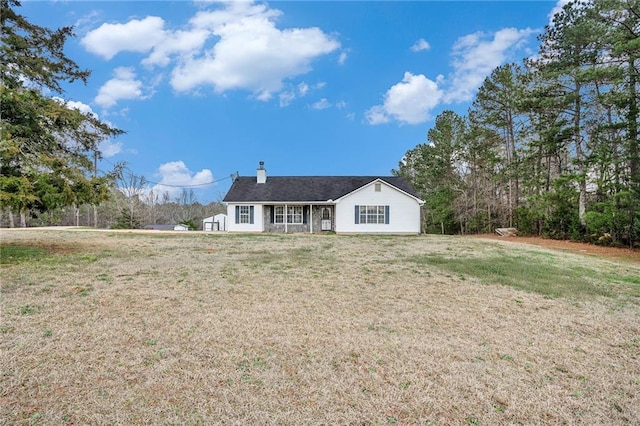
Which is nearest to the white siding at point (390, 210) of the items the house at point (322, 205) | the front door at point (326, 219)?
the house at point (322, 205)

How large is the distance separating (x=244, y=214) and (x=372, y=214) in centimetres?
884

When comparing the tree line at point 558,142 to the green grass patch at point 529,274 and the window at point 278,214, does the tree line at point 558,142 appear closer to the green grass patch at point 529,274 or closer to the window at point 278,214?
the green grass patch at point 529,274

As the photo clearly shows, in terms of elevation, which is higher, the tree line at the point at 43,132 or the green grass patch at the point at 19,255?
the tree line at the point at 43,132

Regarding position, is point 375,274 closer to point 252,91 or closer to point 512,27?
point 512,27

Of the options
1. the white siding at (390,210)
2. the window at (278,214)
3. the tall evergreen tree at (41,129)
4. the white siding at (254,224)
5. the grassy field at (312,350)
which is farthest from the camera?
the window at (278,214)

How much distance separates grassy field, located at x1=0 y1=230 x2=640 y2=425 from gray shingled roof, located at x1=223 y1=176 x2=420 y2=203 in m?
16.3

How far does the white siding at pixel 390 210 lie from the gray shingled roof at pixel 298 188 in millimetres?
1071

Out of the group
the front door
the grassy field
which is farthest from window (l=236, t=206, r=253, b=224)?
the grassy field

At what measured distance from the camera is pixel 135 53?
13.3 metres

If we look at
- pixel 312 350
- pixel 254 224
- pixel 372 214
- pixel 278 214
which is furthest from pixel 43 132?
pixel 372 214

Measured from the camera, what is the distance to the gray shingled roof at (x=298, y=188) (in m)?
23.2

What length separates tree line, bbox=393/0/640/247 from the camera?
14.5 metres

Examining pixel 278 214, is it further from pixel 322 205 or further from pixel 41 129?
pixel 41 129

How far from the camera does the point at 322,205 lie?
23406mm
